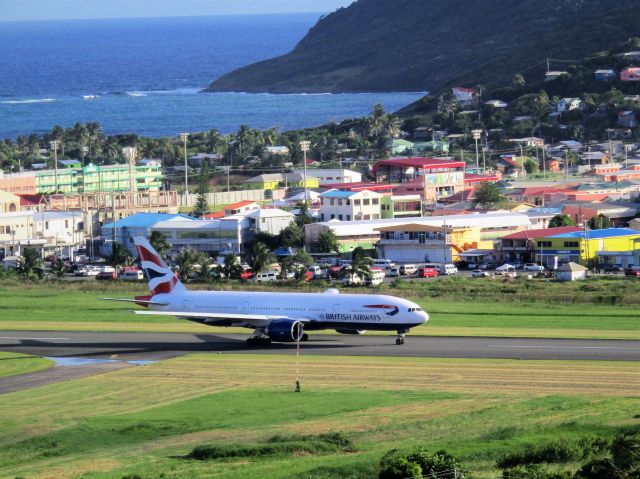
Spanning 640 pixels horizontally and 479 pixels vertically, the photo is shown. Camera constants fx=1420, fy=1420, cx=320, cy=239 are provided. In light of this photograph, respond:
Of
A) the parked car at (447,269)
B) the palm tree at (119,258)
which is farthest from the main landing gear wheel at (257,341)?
the palm tree at (119,258)

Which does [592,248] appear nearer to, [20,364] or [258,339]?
[258,339]

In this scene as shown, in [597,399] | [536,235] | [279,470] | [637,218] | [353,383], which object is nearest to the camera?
[279,470]

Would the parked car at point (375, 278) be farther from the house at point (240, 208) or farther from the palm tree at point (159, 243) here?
the house at point (240, 208)

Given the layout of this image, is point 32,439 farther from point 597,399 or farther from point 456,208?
point 456,208

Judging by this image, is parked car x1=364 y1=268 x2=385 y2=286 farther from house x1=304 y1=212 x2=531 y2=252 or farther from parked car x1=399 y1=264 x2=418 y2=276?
house x1=304 y1=212 x2=531 y2=252

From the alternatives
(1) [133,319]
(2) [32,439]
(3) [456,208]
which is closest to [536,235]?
(3) [456,208]

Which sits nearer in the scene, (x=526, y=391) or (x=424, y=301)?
(x=526, y=391)
